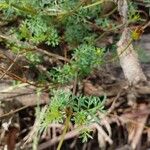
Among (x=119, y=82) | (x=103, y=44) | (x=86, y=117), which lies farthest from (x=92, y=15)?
(x=86, y=117)

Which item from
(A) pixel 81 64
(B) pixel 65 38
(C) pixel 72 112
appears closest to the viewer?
(C) pixel 72 112

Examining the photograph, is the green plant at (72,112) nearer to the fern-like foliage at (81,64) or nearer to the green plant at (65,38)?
the green plant at (65,38)

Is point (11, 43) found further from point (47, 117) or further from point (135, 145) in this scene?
point (135, 145)

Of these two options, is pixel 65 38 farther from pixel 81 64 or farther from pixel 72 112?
pixel 72 112

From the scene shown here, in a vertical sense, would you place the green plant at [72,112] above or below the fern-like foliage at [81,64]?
below

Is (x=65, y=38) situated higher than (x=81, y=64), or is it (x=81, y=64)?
(x=65, y=38)

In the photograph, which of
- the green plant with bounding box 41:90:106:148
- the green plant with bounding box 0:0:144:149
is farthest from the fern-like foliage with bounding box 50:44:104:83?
the green plant with bounding box 41:90:106:148

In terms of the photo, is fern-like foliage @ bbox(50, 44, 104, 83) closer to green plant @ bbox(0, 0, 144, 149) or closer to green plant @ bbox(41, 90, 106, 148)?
green plant @ bbox(0, 0, 144, 149)

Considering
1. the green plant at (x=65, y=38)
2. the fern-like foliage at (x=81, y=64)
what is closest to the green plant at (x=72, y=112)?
the green plant at (x=65, y=38)

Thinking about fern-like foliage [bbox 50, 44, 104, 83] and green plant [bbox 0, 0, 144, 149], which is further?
fern-like foliage [bbox 50, 44, 104, 83]

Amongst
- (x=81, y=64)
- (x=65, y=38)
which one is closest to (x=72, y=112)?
(x=81, y=64)

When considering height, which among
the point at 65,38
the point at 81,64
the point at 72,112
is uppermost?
the point at 65,38

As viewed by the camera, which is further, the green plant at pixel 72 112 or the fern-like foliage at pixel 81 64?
the fern-like foliage at pixel 81 64
